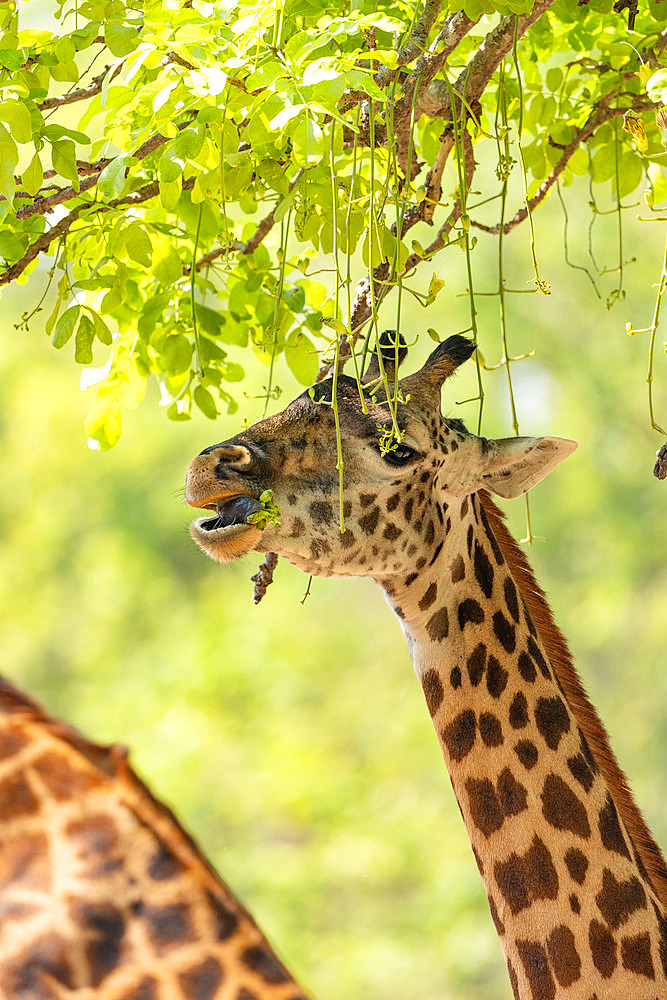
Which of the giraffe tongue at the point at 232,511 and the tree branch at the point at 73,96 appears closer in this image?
the tree branch at the point at 73,96

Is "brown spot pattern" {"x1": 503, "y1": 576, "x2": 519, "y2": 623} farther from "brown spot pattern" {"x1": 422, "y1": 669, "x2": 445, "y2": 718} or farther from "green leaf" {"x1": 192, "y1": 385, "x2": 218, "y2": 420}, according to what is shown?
"green leaf" {"x1": 192, "y1": 385, "x2": 218, "y2": 420}

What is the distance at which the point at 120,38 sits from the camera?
109cm

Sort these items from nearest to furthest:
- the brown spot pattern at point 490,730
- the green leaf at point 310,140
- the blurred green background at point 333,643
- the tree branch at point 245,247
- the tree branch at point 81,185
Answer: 1. the green leaf at point 310,140
2. the tree branch at point 81,185
3. the brown spot pattern at point 490,730
4. the tree branch at point 245,247
5. the blurred green background at point 333,643

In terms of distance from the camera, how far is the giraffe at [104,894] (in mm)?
643

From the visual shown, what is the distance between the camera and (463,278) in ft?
22.6

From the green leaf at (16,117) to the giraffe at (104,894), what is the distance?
58cm

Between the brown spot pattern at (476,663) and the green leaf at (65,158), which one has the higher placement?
the green leaf at (65,158)

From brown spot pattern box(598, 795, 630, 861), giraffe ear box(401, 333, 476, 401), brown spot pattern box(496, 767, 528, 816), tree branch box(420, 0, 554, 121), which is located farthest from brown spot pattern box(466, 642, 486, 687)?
tree branch box(420, 0, 554, 121)

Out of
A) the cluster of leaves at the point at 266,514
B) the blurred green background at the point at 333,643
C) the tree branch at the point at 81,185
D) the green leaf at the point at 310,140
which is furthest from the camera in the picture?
the blurred green background at the point at 333,643

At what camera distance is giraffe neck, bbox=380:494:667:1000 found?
1.32 meters

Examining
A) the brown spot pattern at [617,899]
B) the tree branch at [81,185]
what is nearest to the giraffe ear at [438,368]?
the tree branch at [81,185]

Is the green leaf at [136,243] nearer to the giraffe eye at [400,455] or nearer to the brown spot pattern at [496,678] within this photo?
the giraffe eye at [400,455]

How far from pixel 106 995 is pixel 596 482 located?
6.94m

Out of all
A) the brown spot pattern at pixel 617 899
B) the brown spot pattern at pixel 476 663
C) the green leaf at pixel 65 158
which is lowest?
the brown spot pattern at pixel 617 899
